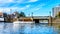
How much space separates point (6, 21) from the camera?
2117 cm

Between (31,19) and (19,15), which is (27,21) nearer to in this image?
(31,19)

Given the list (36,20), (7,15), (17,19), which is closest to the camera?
(7,15)

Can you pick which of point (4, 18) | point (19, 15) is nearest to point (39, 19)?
point (19, 15)

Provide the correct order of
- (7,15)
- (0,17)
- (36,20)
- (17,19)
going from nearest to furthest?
(7,15), (0,17), (17,19), (36,20)

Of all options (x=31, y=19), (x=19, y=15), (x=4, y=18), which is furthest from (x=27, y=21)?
(x=4, y=18)

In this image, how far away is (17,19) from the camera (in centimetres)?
2261

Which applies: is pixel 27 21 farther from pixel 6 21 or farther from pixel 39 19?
pixel 6 21

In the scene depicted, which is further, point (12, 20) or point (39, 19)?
point (39, 19)

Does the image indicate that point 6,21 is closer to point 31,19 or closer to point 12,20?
point 12,20

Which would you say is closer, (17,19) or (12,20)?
(12,20)

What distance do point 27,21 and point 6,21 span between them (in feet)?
11.0

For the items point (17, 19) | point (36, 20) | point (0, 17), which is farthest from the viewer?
point (36, 20)

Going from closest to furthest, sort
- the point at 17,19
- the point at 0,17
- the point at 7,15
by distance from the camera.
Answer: the point at 7,15, the point at 0,17, the point at 17,19

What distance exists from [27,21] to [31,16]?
3.10ft
